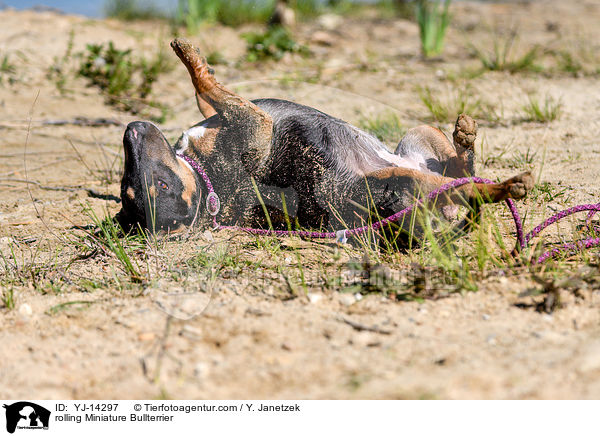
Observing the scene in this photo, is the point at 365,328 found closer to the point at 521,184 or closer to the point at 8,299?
the point at 521,184

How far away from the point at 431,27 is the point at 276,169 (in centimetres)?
415

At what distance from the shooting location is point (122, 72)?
556 centimetres

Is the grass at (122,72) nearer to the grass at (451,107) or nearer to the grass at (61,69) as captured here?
the grass at (61,69)

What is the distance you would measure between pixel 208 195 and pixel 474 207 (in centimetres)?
129

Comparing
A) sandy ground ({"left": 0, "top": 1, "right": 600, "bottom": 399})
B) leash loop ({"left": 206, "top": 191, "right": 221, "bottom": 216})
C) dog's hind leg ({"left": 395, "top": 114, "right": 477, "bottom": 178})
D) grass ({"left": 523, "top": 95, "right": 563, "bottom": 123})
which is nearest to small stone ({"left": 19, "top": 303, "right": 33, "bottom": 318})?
sandy ground ({"left": 0, "top": 1, "right": 600, "bottom": 399})

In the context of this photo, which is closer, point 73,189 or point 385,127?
point 385,127

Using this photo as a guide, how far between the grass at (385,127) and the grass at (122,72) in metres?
2.51

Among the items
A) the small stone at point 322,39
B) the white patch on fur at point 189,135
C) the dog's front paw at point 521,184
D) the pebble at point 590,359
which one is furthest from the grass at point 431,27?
the pebble at point 590,359

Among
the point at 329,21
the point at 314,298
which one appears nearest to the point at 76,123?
the point at 314,298
